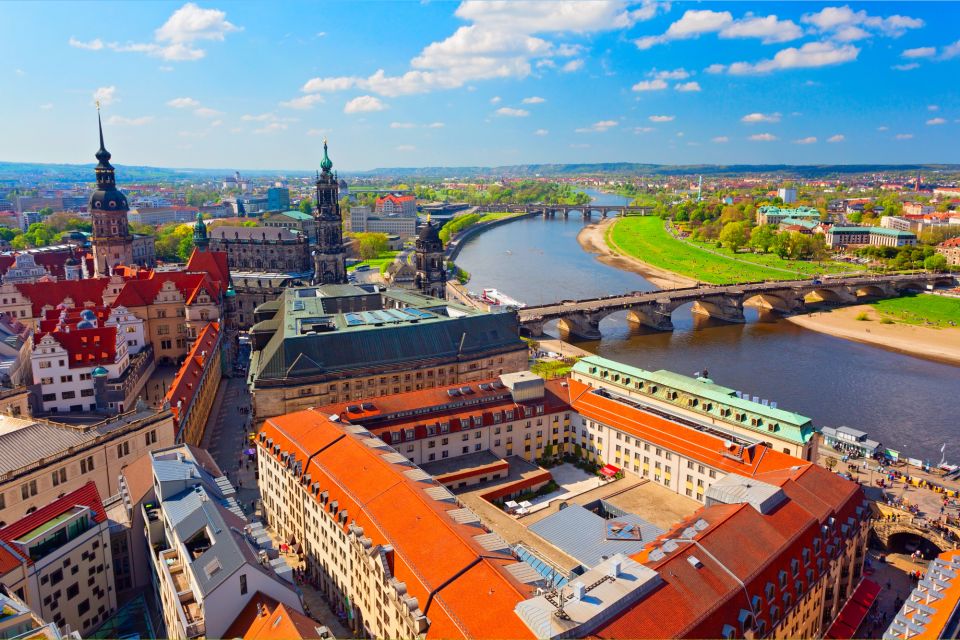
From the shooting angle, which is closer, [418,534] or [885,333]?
[418,534]

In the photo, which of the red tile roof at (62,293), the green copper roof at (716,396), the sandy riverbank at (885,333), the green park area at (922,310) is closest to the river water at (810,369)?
the sandy riverbank at (885,333)

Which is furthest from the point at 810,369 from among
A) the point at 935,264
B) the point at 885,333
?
the point at 935,264

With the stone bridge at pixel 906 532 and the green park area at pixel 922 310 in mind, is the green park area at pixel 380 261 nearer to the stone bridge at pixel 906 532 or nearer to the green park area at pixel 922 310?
the green park area at pixel 922 310

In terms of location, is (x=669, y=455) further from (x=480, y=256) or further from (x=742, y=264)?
(x=480, y=256)

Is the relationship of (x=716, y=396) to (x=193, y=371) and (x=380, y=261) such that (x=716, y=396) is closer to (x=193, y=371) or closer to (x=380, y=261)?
(x=193, y=371)

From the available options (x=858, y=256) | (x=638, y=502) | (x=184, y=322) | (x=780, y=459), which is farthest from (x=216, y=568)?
(x=858, y=256)

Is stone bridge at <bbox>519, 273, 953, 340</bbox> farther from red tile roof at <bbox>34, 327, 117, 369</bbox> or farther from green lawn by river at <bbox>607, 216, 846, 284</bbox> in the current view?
red tile roof at <bbox>34, 327, 117, 369</bbox>

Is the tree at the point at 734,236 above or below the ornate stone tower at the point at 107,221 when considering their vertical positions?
below
